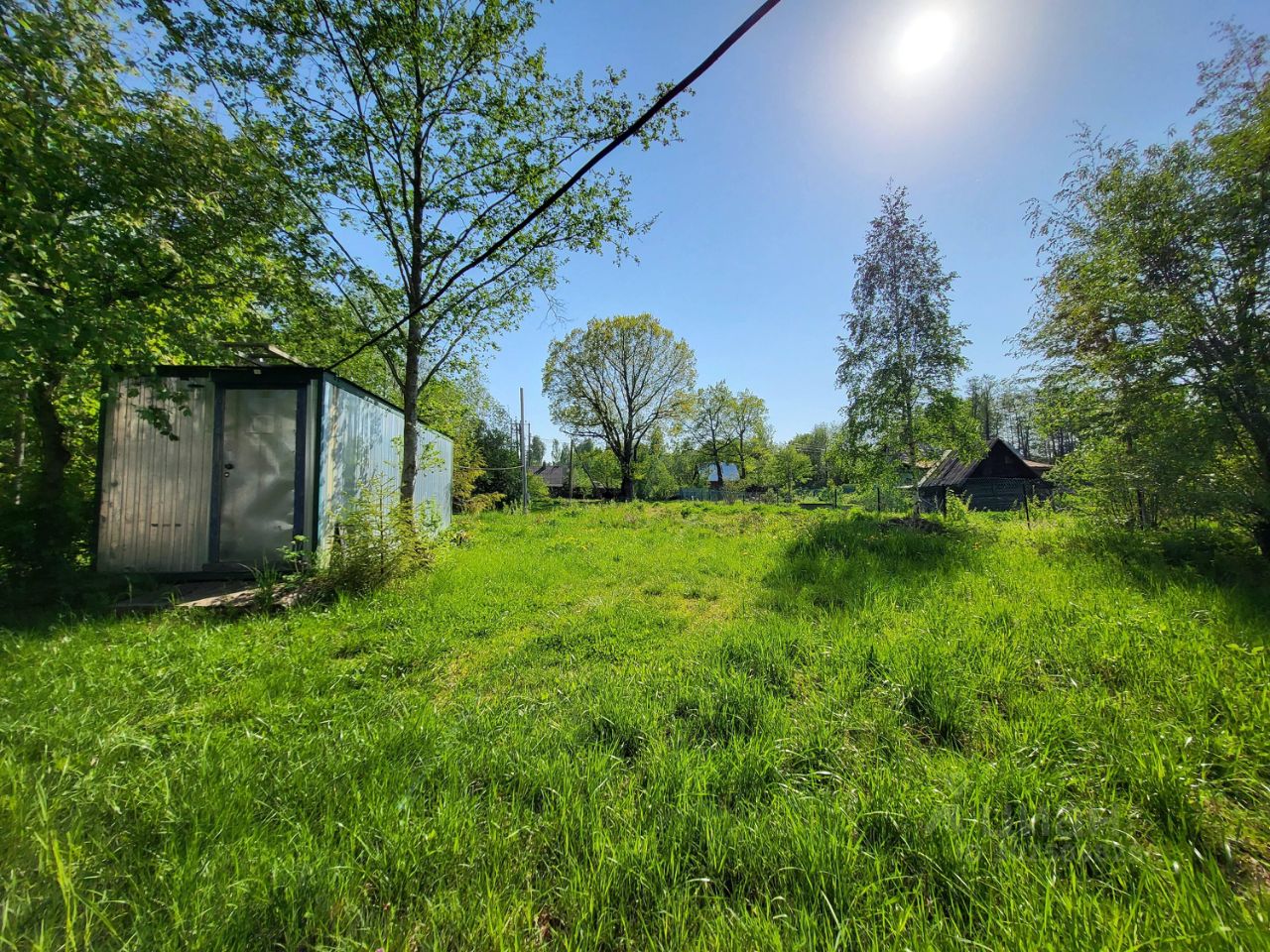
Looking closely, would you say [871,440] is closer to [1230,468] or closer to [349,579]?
[1230,468]

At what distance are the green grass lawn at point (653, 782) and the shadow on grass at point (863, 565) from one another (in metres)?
0.72

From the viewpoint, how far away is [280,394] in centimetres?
575

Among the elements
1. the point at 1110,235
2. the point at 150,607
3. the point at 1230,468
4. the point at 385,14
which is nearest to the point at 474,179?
the point at 385,14

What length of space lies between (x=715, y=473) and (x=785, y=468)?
13228 millimetres

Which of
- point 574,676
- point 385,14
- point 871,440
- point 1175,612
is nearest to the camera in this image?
point 574,676

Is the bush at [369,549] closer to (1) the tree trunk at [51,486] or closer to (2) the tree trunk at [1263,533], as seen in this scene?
(1) the tree trunk at [51,486]

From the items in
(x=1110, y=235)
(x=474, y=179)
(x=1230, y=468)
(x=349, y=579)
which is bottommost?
(x=349, y=579)

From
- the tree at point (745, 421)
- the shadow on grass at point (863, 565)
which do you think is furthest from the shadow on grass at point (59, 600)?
the tree at point (745, 421)

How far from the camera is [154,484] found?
217 inches

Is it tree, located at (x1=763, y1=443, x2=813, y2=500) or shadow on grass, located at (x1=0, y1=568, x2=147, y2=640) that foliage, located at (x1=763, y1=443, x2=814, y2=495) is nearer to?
tree, located at (x1=763, y1=443, x2=813, y2=500)

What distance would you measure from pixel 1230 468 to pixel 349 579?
11687 millimetres

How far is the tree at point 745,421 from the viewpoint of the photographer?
3731cm

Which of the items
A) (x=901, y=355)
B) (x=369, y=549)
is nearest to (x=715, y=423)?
(x=901, y=355)

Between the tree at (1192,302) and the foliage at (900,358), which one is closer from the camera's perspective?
the tree at (1192,302)
